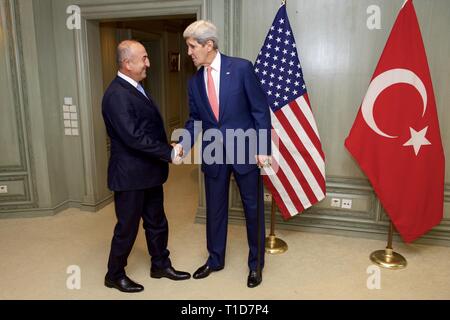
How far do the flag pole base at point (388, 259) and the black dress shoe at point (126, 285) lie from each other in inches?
68.9

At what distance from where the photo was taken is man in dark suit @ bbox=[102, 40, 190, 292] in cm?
225

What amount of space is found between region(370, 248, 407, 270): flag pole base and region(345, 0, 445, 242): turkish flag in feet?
0.49

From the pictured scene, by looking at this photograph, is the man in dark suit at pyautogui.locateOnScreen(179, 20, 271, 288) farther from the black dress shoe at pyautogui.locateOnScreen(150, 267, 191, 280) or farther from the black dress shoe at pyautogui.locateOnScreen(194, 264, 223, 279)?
the black dress shoe at pyautogui.locateOnScreen(150, 267, 191, 280)

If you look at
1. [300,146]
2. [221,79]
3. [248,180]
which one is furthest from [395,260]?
[221,79]

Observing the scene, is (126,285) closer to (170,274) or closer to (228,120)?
(170,274)

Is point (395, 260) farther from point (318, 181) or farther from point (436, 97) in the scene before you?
point (436, 97)

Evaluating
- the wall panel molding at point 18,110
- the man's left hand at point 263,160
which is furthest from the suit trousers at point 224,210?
the wall panel molding at point 18,110

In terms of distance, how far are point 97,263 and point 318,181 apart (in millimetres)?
1833

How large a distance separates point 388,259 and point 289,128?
1.24m

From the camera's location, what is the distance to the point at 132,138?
7.36 ft

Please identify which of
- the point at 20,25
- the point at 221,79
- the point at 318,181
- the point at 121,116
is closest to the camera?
the point at 121,116

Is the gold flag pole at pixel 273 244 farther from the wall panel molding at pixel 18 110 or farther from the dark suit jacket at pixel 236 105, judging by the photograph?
the wall panel molding at pixel 18 110

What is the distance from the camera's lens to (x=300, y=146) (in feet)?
10.2

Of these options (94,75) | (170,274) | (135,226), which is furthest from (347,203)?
(94,75)
